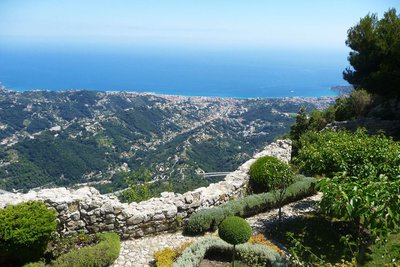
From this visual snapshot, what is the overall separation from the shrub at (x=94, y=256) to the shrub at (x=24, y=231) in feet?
1.94

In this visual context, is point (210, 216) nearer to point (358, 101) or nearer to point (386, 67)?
point (386, 67)

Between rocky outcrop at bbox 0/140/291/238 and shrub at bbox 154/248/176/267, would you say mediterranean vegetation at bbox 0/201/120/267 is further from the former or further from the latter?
shrub at bbox 154/248/176/267

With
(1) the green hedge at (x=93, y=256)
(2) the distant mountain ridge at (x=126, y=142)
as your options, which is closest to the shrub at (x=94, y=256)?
(1) the green hedge at (x=93, y=256)

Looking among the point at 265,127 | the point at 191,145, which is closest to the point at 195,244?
the point at 191,145

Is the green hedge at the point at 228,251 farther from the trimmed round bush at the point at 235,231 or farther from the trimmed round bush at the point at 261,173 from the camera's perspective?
the trimmed round bush at the point at 261,173

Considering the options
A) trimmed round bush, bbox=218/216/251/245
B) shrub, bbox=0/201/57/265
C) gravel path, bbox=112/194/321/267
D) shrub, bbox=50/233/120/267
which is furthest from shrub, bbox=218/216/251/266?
shrub, bbox=0/201/57/265

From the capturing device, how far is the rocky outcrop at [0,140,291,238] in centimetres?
859

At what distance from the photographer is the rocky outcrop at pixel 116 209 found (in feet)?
28.2

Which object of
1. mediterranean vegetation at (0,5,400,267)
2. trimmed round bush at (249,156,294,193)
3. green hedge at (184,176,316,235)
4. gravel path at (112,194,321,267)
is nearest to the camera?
mediterranean vegetation at (0,5,400,267)

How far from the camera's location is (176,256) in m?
8.32

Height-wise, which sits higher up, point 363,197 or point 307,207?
point 363,197

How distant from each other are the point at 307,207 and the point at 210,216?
3999 millimetres

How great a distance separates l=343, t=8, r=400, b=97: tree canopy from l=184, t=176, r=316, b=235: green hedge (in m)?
10.9

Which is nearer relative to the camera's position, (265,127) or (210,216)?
(210,216)
